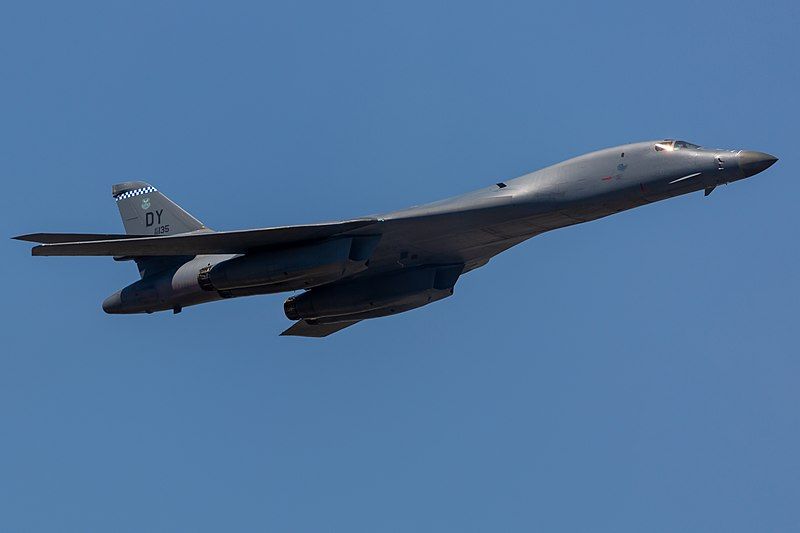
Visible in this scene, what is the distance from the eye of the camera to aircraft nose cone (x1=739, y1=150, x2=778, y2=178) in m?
28.4

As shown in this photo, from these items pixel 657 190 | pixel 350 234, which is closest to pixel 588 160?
pixel 657 190

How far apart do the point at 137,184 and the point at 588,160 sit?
521 inches

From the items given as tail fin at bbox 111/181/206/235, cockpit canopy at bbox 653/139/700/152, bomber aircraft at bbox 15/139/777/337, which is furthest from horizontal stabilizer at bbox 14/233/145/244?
cockpit canopy at bbox 653/139/700/152

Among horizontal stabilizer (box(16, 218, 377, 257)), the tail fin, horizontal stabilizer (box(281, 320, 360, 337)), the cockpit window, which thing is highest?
the tail fin

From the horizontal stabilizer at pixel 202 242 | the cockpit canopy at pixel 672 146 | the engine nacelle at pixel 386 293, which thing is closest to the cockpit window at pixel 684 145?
the cockpit canopy at pixel 672 146

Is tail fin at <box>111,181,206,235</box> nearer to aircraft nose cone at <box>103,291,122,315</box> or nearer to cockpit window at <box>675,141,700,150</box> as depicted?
aircraft nose cone at <box>103,291,122,315</box>

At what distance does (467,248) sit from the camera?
3206 cm

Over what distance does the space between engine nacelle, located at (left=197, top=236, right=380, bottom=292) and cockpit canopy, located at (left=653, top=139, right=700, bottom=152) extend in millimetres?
6728

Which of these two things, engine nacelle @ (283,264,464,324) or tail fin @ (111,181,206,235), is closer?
engine nacelle @ (283,264,464,324)

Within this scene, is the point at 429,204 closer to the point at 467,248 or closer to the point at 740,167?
the point at 467,248

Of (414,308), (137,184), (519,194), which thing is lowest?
(414,308)

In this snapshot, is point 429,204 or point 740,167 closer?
point 740,167

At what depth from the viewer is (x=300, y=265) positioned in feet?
98.4

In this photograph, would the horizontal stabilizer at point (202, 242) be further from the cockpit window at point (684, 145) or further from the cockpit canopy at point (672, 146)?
the cockpit window at point (684, 145)
